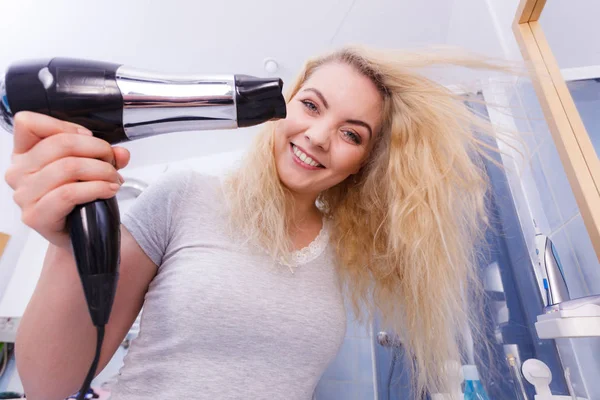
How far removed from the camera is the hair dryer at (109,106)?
0.30 m

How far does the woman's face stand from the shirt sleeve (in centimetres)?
23

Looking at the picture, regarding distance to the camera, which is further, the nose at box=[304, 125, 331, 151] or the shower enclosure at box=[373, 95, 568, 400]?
the shower enclosure at box=[373, 95, 568, 400]

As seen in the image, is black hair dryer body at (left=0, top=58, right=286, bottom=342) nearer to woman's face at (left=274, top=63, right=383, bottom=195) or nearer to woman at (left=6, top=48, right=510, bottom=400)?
woman at (left=6, top=48, right=510, bottom=400)

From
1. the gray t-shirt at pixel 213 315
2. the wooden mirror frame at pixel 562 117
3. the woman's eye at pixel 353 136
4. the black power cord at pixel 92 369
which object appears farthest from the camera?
the woman's eye at pixel 353 136

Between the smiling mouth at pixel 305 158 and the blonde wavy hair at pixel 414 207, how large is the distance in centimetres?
8

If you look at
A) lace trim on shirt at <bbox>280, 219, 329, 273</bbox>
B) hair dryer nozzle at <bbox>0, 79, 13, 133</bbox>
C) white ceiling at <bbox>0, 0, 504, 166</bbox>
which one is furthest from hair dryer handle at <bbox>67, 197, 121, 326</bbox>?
white ceiling at <bbox>0, 0, 504, 166</bbox>

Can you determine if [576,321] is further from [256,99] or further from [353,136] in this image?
[256,99]

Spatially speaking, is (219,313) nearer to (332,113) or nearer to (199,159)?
(332,113)

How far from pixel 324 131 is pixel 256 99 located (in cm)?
31

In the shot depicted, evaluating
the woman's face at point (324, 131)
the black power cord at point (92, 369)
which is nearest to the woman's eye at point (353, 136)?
the woman's face at point (324, 131)

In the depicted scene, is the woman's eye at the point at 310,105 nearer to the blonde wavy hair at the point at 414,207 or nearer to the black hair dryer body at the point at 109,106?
the blonde wavy hair at the point at 414,207

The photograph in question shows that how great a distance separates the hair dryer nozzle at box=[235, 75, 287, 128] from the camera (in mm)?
362

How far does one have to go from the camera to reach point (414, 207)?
0.74m

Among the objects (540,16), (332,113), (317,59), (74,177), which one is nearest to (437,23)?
(540,16)
